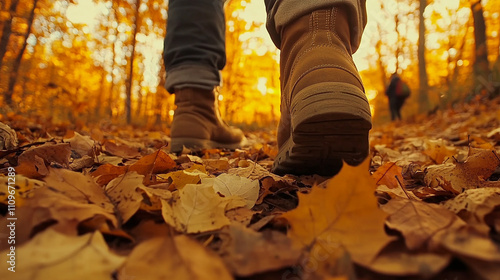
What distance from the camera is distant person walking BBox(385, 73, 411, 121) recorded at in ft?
32.0

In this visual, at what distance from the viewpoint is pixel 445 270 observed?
37 centimetres

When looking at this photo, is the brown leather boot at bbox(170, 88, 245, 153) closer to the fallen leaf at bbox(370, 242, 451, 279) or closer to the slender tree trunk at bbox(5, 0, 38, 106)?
the fallen leaf at bbox(370, 242, 451, 279)

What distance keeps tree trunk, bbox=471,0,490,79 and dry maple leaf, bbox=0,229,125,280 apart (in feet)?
23.8

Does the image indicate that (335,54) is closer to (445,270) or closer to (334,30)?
(334,30)

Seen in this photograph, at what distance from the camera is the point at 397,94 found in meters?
9.86

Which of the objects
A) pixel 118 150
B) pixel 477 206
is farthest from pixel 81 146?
pixel 477 206

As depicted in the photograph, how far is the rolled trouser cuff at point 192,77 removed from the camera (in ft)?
5.14

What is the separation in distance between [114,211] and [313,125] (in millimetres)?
504

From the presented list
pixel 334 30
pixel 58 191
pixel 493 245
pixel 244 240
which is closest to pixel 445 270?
pixel 493 245

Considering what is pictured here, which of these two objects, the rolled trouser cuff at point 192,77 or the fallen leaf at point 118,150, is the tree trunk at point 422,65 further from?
the fallen leaf at point 118,150

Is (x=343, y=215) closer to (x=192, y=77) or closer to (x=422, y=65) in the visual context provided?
(x=192, y=77)

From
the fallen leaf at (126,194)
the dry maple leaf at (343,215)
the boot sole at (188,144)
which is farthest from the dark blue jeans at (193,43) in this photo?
the dry maple leaf at (343,215)

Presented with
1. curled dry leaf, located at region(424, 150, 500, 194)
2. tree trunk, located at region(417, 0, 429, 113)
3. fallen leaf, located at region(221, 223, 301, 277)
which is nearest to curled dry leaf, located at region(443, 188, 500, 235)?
curled dry leaf, located at region(424, 150, 500, 194)

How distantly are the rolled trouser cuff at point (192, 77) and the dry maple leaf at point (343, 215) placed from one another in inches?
49.0
